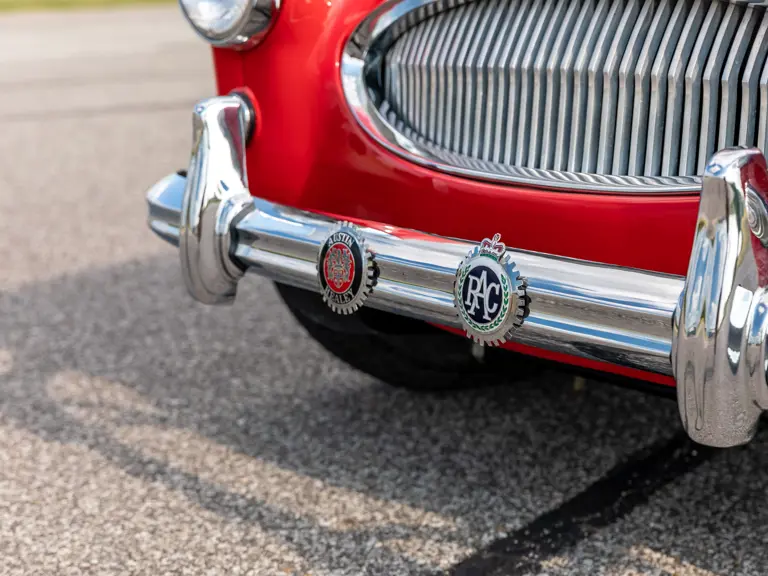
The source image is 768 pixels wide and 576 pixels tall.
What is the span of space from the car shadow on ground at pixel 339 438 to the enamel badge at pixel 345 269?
520mm

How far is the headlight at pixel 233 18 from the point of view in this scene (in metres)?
2.05

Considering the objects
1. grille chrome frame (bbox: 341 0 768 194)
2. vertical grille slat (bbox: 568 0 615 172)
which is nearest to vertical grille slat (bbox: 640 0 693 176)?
grille chrome frame (bbox: 341 0 768 194)

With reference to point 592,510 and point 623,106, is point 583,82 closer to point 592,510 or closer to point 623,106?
point 623,106

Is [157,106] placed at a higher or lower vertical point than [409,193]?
lower

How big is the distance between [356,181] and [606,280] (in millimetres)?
672

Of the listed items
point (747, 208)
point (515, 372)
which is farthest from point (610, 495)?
point (747, 208)

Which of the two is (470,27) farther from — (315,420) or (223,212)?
(315,420)

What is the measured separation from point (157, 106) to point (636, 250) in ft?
20.7

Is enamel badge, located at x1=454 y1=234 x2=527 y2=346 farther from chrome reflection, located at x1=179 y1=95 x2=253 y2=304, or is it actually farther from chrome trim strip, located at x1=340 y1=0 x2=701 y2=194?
chrome reflection, located at x1=179 y1=95 x2=253 y2=304

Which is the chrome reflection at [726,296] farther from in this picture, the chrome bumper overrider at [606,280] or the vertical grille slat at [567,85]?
the vertical grille slat at [567,85]

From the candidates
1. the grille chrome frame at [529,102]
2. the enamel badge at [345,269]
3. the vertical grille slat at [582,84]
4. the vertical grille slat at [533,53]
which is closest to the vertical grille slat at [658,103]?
the grille chrome frame at [529,102]


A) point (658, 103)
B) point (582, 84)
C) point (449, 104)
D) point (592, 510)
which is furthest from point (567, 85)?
point (592, 510)

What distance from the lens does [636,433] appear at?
249cm

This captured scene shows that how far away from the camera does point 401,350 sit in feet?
8.38
